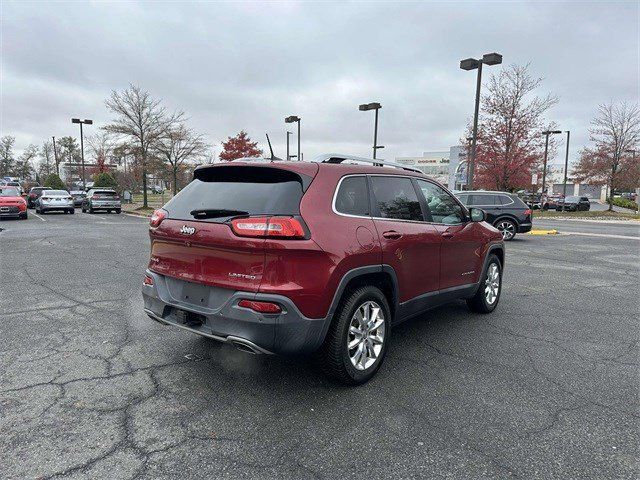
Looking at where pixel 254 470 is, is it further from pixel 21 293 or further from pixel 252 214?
pixel 21 293

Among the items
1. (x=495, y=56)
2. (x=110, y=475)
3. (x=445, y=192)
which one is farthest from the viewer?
(x=495, y=56)

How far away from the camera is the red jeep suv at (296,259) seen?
3.02m

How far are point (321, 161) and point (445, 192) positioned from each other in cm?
188

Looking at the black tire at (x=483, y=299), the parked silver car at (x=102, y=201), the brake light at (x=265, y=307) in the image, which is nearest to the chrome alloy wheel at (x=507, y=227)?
the black tire at (x=483, y=299)

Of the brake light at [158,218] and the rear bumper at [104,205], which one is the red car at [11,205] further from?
the brake light at [158,218]

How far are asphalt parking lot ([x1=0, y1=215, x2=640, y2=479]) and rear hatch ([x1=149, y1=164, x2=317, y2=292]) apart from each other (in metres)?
0.93

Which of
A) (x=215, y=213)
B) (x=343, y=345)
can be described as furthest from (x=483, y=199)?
(x=215, y=213)

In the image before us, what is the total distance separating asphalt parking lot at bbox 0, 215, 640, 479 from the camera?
2576 mm

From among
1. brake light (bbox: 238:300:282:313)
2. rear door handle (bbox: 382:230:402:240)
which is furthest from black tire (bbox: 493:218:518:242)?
brake light (bbox: 238:300:282:313)

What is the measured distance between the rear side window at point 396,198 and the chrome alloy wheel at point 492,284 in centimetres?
192

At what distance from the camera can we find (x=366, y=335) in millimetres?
3609

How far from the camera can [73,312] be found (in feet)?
17.8

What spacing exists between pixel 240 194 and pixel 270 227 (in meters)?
0.52

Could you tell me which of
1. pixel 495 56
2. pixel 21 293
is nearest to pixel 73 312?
pixel 21 293
